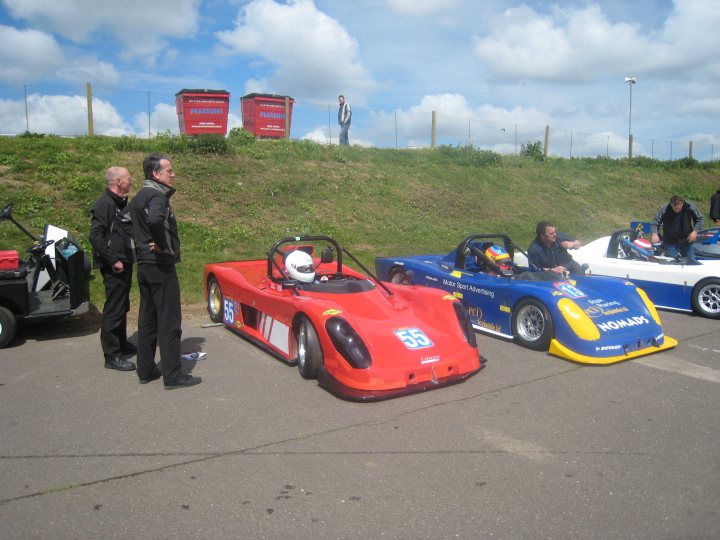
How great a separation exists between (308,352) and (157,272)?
4.71 feet

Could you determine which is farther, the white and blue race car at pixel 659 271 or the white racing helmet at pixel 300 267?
the white and blue race car at pixel 659 271

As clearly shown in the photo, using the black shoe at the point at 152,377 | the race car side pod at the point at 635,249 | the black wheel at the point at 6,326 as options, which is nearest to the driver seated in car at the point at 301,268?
the black shoe at the point at 152,377

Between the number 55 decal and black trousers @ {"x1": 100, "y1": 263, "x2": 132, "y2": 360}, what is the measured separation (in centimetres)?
262

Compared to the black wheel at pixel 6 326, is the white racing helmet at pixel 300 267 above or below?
above

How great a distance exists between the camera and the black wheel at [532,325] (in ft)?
20.0

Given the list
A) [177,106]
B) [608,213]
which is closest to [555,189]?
[608,213]

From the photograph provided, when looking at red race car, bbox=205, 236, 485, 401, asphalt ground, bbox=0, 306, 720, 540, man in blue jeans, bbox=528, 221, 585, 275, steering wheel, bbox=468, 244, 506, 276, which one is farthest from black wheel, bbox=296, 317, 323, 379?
man in blue jeans, bbox=528, 221, 585, 275

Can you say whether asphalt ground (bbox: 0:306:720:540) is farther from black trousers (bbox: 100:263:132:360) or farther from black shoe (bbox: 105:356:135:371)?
black trousers (bbox: 100:263:132:360)

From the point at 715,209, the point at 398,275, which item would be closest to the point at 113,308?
the point at 398,275

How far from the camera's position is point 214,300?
24.5 feet

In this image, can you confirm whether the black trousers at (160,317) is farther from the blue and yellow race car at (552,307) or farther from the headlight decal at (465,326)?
the blue and yellow race car at (552,307)

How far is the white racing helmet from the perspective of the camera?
611cm

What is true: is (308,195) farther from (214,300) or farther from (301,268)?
(301,268)

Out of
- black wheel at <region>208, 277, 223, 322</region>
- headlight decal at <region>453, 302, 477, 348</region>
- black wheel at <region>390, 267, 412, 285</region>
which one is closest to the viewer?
headlight decal at <region>453, 302, 477, 348</region>
